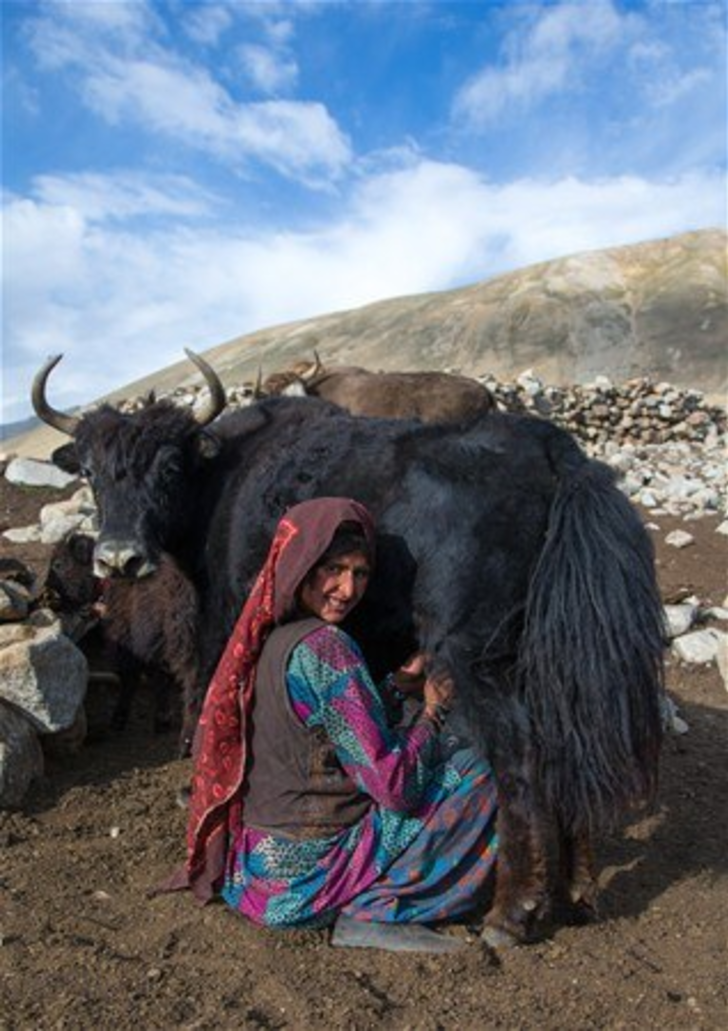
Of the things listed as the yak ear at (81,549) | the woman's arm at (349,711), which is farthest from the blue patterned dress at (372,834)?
the yak ear at (81,549)

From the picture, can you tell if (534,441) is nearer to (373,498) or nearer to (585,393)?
(373,498)

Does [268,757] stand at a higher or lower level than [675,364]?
higher

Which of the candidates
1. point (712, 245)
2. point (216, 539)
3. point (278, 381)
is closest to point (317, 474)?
point (216, 539)

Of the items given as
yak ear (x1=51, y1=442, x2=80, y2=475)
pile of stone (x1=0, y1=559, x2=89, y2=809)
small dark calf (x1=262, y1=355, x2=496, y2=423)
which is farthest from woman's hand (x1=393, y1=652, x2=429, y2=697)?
small dark calf (x1=262, y1=355, x2=496, y2=423)

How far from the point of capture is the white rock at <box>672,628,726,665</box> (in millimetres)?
5695

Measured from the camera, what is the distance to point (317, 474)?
3355 millimetres

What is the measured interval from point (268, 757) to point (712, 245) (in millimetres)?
54081

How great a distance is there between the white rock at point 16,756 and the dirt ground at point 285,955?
79 mm

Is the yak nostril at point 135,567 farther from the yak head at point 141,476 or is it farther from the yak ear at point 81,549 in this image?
the yak ear at point 81,549

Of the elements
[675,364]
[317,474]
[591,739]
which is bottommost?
[675,364]

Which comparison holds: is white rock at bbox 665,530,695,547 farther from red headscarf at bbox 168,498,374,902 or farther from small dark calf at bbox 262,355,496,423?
red headscarf at bbox 168,498,374,902

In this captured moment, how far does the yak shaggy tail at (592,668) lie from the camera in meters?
2.73

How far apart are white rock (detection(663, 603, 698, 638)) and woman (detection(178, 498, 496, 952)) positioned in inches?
144

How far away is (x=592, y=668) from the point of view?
2.74 metres
